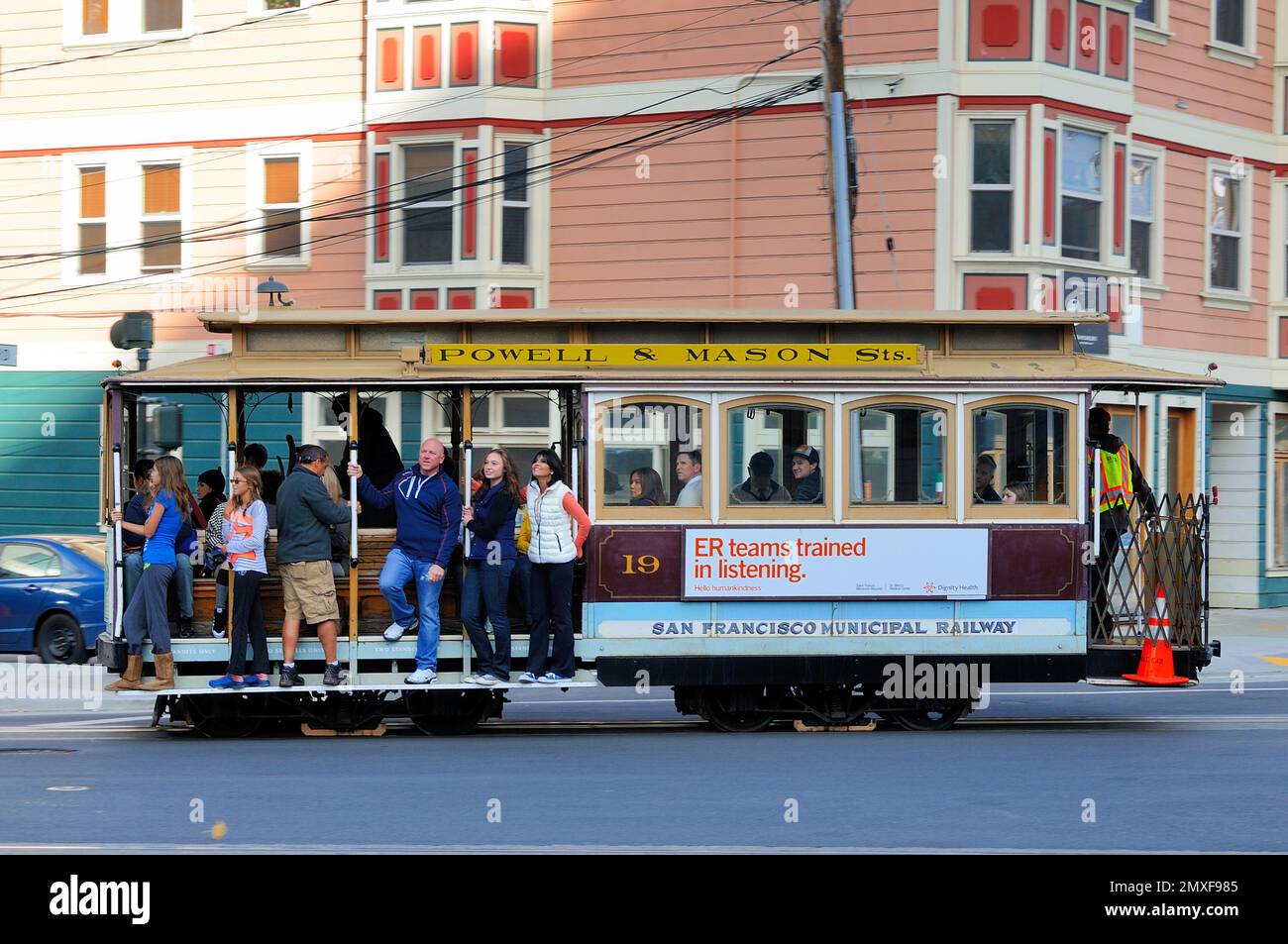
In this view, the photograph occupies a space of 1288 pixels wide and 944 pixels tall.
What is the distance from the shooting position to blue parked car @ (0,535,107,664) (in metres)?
19.2

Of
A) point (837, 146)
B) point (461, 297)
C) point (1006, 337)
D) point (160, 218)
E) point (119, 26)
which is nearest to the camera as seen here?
point (1006, 337)

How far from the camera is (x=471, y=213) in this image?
25.5 meters

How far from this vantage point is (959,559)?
44.9 feet

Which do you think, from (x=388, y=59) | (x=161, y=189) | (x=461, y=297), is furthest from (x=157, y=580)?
(x=161, y=189)

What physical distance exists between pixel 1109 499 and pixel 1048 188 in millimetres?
10513

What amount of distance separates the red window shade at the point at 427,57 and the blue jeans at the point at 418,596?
1371 cm

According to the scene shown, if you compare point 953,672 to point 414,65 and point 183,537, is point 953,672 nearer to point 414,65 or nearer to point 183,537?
point 183,537

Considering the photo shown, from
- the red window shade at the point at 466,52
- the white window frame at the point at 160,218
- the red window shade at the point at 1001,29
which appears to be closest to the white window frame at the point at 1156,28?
the red window shade at the point at 1001,29

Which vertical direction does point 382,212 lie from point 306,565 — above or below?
above

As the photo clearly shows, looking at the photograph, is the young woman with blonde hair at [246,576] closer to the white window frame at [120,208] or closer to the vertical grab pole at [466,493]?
the vertical grab pole at [466,493]

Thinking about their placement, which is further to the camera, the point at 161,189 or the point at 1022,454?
the point at 161,189

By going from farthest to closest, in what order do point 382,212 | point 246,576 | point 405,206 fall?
point 382,212, point 405,206, point 246,576

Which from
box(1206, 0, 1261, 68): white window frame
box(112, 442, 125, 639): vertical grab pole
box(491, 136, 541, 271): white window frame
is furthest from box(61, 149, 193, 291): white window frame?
box(1206, 0, 1261, 68): white window frame

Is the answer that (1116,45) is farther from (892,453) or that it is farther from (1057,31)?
(892,453)
